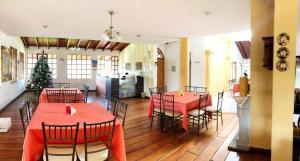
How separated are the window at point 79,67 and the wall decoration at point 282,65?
11192mm

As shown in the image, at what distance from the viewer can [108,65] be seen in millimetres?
12992

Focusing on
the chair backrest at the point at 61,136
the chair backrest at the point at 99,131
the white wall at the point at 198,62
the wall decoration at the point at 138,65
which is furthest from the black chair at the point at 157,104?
the wall decoration at the point at 138,65

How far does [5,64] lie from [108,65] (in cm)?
685

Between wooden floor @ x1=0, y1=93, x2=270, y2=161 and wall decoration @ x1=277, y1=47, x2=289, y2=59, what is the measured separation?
161 cm

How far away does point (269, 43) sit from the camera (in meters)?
2.97

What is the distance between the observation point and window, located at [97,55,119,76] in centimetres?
1274

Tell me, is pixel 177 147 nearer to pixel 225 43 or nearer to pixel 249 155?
pixel 249 155

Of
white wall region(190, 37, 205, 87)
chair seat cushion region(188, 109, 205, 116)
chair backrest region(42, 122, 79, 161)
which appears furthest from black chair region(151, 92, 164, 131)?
white wall region(190, 37, 205, 87)

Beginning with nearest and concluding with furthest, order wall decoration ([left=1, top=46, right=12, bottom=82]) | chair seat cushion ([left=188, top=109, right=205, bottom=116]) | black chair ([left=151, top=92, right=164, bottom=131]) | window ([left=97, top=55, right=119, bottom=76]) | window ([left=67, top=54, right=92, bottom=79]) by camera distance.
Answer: chair seat cushion ([left=188, top=109, right=205, bottom=116]) < black chair ([left=151, top=92, right=164, bottom=131]) < wall decoration ([left=1, top=46, right=12, bottom=82]) < window ([left=67, top=54, right=92, bottom=79]) < window ([left=97, top=55, right=119, bottom=76])

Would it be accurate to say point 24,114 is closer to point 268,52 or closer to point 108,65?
point 268,52

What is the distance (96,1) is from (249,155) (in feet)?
11.3

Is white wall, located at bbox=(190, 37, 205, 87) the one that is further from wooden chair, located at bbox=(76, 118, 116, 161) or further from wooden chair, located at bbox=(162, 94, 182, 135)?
wooden chair, located at bbox=(76, 118, 116, 161)

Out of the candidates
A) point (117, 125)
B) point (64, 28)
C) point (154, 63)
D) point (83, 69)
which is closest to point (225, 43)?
point (154, 63)

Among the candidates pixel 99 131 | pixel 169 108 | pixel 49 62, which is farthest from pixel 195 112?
pixel 49 62
